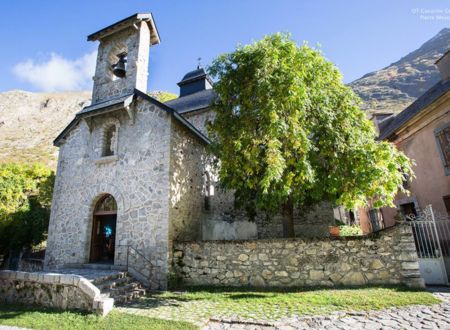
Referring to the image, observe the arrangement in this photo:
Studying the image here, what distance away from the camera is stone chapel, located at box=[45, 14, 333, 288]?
27.3ft

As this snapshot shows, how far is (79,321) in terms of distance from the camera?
4988mm

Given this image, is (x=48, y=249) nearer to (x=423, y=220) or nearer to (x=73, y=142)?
(x=73, y=142)

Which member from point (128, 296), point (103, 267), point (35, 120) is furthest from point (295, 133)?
point (35, 120)

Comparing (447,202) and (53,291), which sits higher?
(447,202)

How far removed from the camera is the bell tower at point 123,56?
32.6 feet

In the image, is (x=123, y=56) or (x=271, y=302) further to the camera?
(x=123, y=56)

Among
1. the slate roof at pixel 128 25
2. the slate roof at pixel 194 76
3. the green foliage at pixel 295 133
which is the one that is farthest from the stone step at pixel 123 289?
the slate roof at pixel 194 76

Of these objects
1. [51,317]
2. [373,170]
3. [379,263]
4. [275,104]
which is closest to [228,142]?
[275,104]

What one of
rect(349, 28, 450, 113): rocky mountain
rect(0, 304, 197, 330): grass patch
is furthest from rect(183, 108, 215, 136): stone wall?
rect(349, 28, 450, 113): rocky mountain

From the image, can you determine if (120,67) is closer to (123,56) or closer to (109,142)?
(123,56)

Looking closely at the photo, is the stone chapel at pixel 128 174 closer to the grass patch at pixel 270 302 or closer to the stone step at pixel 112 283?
the stone step at pixel 112 283

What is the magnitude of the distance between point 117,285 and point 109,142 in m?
5.81

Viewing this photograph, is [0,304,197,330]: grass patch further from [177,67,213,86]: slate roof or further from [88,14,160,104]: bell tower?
[177,67,213,86]: slate roof

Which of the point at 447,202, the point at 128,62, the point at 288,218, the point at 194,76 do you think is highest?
the point at 194,76
